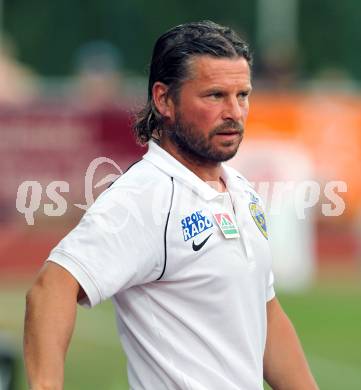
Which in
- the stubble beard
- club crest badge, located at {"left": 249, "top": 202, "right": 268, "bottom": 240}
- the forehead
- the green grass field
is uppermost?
the forehead

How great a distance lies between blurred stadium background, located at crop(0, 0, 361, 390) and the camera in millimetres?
15031

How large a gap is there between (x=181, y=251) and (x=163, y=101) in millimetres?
549

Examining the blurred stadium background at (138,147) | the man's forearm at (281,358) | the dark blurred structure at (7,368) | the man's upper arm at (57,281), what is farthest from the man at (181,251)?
the blurred stadium background at (138,147)

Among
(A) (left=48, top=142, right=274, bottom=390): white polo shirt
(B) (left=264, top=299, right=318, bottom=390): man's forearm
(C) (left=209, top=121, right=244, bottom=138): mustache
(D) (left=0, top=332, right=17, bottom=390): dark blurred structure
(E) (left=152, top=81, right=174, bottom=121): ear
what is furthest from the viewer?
(D) (left=0, top=332, right=17, bottom=390): dark blurred structure

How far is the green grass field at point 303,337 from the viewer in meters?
11.9

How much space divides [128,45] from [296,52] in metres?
3.18

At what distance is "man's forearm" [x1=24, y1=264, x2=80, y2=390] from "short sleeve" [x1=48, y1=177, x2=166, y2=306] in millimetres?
79

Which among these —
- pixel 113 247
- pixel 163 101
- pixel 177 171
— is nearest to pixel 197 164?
pixel 177 171

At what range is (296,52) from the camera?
26.8 metres

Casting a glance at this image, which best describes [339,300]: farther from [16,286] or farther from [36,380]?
[36,380]

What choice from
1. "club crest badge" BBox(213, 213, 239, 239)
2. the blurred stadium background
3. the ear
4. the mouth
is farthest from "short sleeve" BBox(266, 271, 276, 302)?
the blurred stadium background

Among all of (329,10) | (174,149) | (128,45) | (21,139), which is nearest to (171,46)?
(174,149)

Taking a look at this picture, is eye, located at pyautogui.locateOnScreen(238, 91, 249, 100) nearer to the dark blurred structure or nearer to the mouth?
the mouth

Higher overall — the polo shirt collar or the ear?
the ear
